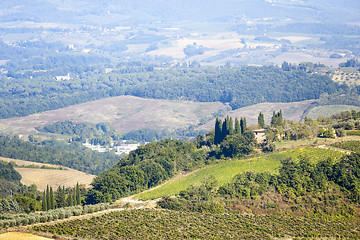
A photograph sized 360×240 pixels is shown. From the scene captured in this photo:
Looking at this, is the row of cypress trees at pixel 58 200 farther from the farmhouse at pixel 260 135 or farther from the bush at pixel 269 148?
the farmhouse at pixel 260 135

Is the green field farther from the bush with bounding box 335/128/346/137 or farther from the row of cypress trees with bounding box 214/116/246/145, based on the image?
the row of cypress trees with bounding box 214/116/246/145

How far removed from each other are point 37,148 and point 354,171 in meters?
126

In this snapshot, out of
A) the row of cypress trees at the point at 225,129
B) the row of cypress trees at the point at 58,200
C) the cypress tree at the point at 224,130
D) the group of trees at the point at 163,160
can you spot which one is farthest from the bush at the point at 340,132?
the row of cypress trees at the point at 58,200

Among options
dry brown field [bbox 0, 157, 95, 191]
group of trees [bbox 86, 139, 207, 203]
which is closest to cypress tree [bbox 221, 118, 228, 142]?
group of trees [bbox 86, 139, 207, 203]

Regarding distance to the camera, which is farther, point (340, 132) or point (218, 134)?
point (218, 134)

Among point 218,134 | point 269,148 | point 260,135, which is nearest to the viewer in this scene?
point 269,148

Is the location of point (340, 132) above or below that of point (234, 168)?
above

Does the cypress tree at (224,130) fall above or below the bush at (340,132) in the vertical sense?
below

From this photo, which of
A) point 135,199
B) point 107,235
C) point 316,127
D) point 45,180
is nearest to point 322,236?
point 107,235

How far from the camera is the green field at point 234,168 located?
86.4 m

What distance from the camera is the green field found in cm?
8638

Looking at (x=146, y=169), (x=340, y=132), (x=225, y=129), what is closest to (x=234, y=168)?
(x=146, y=169)

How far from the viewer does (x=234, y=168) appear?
92.8m

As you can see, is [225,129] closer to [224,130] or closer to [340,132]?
[224,130]
